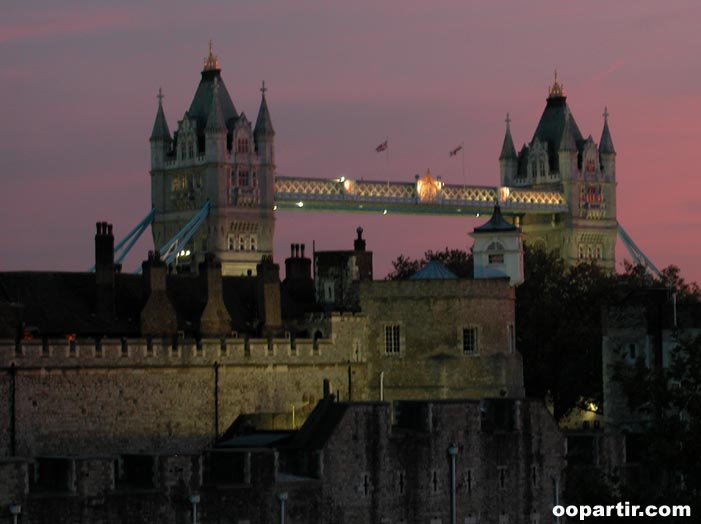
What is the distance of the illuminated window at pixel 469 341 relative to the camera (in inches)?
3885

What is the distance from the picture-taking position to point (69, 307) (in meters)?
95.7

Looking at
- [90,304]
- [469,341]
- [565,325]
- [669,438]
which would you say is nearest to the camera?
[669,438]

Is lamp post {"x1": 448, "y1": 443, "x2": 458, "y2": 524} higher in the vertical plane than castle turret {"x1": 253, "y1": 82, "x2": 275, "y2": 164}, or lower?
lower

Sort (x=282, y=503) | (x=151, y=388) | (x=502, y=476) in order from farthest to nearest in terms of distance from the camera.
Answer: (x=151, y=388), (x=502, y=476), (x=282, y=503)

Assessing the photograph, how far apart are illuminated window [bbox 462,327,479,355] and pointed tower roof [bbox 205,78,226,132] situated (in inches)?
2906

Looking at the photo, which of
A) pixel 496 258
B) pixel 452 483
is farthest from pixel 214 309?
pixel 452 483

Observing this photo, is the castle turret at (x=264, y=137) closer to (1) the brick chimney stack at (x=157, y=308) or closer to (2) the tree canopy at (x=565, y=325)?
(2) the tree canopy at (x=565, y=325)

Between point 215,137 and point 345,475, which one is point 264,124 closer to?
point 215,137

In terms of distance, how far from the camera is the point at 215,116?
17112 centimetres

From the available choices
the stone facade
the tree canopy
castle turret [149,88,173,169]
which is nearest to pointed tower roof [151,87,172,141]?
castle turret [149,88,173,169]

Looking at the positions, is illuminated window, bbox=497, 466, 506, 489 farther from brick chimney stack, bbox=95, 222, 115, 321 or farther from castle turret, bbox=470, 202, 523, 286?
castle turret, bbox=470, 202, 523, 286

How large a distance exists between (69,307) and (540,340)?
32.6m

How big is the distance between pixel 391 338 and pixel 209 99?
7656 cm

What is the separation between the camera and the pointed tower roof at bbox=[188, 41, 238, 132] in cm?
17250
